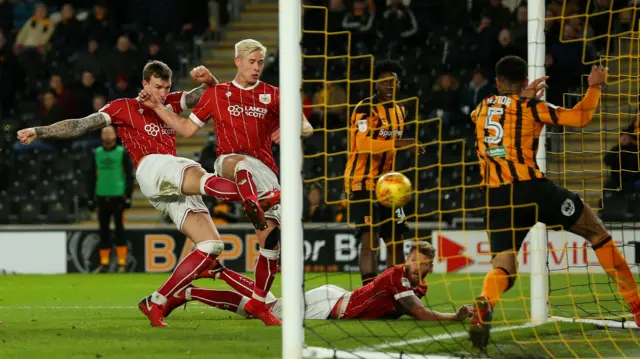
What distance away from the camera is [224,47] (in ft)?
64.0

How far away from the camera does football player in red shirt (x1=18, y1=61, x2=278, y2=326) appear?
7.66 meters

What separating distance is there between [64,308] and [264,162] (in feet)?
8.81

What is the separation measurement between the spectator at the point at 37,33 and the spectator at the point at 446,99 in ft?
23.1

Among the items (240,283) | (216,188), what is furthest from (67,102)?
(216,188)

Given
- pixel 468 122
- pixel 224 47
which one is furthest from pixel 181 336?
pixel 224 47

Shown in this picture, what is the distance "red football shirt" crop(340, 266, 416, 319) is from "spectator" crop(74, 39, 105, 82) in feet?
36.0

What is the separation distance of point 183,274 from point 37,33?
12.4 metres

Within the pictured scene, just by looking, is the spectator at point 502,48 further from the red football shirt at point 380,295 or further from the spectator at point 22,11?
the spectator at point 22,11

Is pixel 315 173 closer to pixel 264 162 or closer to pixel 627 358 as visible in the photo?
pixel 264 162

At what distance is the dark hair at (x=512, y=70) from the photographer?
22.1ft

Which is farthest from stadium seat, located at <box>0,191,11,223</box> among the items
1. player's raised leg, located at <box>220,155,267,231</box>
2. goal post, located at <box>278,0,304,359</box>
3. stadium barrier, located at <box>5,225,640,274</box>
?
goal post, located at <box>278,0,304,359</box>

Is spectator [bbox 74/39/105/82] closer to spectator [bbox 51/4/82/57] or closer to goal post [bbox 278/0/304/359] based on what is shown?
spectator [bbox 51/4/82/57]

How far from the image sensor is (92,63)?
17.9 meters

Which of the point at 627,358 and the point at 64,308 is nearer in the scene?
the point at 627,358
